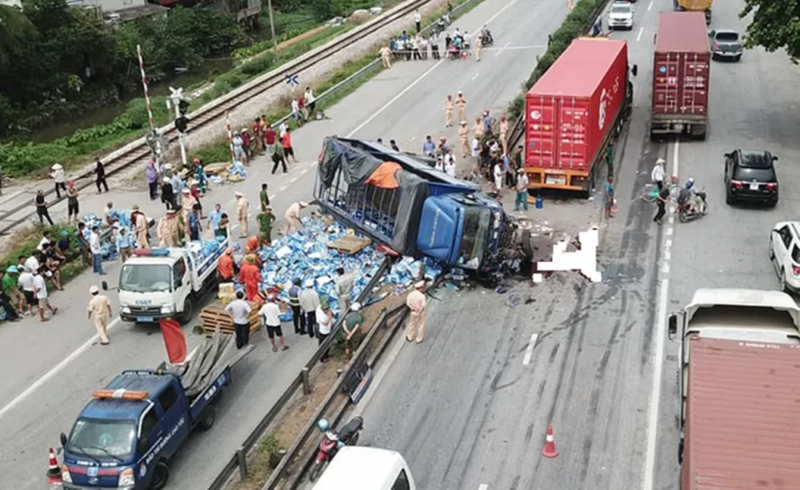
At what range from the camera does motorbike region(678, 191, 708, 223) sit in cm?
2833

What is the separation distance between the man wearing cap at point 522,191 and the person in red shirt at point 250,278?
32.0 feet

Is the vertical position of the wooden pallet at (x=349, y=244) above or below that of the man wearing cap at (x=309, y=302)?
below

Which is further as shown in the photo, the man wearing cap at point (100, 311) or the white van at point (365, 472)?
the man wearing cap at point (100, 311)

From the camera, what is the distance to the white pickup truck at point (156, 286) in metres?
23.5

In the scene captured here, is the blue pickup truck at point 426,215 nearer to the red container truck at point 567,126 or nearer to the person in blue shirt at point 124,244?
the red container truck at point 567,126

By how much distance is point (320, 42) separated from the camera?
64375 mm

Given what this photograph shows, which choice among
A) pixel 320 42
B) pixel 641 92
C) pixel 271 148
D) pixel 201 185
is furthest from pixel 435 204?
pixel 320 42

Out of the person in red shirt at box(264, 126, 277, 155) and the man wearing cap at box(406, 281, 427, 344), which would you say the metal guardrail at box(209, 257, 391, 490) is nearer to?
the man wearing cap at box(406, 281, 427, 344)

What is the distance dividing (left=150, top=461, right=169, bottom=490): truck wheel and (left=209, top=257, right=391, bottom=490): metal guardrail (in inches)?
44.1

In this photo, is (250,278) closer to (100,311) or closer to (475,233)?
(100,311)

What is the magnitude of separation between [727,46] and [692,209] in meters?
21.9

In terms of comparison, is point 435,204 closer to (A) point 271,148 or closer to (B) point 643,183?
(B) point 643,183

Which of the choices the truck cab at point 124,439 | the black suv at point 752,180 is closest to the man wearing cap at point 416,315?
the truck cab at point 124,439

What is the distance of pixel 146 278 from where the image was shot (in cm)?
Result: 2375
